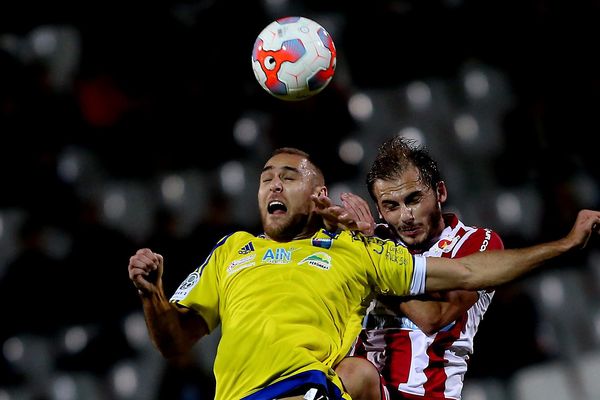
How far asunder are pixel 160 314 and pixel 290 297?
1.62 ft

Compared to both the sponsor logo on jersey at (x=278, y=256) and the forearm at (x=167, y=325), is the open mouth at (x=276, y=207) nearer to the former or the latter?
the sponsor logo on jersey at (x=278, y=256)

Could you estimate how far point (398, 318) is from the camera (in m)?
3.08

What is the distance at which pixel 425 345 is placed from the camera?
3.03m

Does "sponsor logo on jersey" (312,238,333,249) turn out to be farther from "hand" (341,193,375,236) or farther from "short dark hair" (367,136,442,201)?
"short dark hair" (367,136,442,201)

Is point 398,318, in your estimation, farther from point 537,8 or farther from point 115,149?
point 537,8

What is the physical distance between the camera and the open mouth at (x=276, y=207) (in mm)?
3117

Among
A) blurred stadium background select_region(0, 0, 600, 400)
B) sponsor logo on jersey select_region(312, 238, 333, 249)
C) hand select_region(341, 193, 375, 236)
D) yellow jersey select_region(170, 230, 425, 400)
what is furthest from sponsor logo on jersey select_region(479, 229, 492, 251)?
blurred stadium background select_region(0, 0, 600, 400)

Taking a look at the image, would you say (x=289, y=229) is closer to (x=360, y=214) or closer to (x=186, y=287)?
(x=360, y=214)

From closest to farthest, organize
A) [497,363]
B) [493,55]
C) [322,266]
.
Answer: [322,266] → [497,363] → [493,55]

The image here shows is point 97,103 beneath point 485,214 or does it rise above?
above

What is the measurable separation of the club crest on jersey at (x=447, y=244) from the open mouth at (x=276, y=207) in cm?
62

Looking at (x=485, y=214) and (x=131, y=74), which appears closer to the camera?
(x=485, y=214)

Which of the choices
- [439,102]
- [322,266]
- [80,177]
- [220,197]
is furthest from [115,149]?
[322,266]

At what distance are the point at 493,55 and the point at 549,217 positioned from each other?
1362 mm
